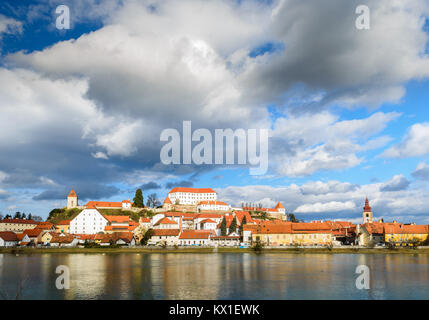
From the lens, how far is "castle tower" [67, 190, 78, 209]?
128 metres

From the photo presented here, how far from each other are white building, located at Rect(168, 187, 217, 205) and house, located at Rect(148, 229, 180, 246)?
5610 cm

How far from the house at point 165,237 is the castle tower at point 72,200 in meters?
47.6

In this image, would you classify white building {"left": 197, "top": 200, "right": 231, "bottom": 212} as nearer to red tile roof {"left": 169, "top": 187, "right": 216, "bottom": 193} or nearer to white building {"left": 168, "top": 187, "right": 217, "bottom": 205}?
white building {"left": 168, "top": 187, "right": 217, "bottom": 205}

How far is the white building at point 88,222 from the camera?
10731 centimetres

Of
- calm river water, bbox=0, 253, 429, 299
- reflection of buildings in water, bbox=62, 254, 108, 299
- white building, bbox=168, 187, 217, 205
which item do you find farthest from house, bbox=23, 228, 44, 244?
reflection of buildings in water, bbox=62, 254, 108, 299

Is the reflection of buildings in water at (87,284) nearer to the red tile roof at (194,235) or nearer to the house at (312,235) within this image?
the red tile roof at (194,235)

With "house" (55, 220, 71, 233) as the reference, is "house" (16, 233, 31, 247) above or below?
below

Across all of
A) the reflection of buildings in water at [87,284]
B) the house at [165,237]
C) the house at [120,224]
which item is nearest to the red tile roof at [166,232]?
the house at [165,237]

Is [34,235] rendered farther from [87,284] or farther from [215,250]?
[87,284]

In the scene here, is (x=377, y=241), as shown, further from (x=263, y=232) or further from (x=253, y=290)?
(x=253, y=290)

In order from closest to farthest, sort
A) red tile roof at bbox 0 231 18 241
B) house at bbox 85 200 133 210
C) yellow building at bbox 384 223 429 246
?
yellow building at bbox 384 223 429 246 < red tile roof at bbox 0 231 18 241 < house at bbox 85 200 133 210

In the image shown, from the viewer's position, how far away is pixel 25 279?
36562mm

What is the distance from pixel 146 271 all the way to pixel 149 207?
91.4 metres
